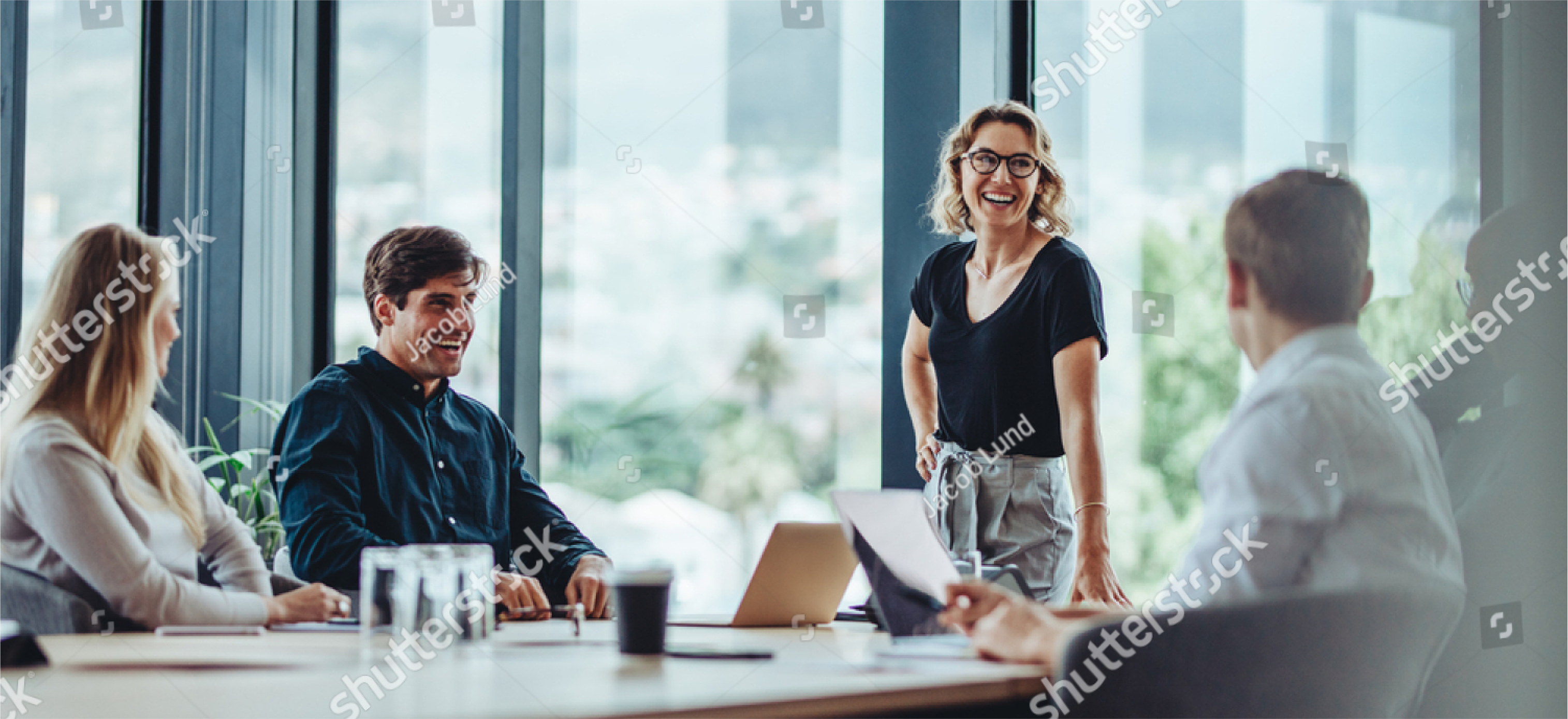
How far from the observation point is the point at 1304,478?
1.19m

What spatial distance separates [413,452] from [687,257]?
57.4 inches

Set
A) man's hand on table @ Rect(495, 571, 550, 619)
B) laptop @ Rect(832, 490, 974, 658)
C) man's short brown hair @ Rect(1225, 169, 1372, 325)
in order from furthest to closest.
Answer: man's hand on table @ Rect(495, 571, 550, 619) < laptop @ Rect(832, 490, 974, 658) < man's short brown hair @ Rect(1225, 169, 1372, 325)

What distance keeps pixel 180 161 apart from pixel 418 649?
2449 mm

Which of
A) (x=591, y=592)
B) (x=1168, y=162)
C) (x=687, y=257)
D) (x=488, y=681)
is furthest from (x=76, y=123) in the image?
(x=1168, y=162)

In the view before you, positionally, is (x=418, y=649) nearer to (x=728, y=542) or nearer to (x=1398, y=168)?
(x=1398, y=168)

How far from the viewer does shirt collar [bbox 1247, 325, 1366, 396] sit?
123 centimetres

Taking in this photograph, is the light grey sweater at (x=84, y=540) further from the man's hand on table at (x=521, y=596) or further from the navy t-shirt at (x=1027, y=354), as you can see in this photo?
the navy t-shirt at (x=1027, y=354)

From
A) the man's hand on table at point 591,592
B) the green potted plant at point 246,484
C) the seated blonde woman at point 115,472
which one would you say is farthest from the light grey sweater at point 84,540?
the green potted plant at point 246,484

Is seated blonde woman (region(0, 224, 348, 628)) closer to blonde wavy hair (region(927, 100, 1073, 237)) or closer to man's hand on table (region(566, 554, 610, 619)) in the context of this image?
man's hand on table (region(566, 554, 610, 619))

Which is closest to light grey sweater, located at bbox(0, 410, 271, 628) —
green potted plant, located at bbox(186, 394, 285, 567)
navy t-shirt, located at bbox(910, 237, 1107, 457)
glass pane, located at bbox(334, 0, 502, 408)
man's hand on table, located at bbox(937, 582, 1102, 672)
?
man's hand on table, located at bbox(937, 582, 1102, 672)

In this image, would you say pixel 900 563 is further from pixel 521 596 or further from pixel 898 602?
pixel 521 596

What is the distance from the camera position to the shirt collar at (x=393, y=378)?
238cm

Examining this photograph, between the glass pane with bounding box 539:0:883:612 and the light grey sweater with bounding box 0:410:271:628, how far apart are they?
164 cm

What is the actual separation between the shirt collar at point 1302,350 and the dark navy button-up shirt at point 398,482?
1.40 meters
